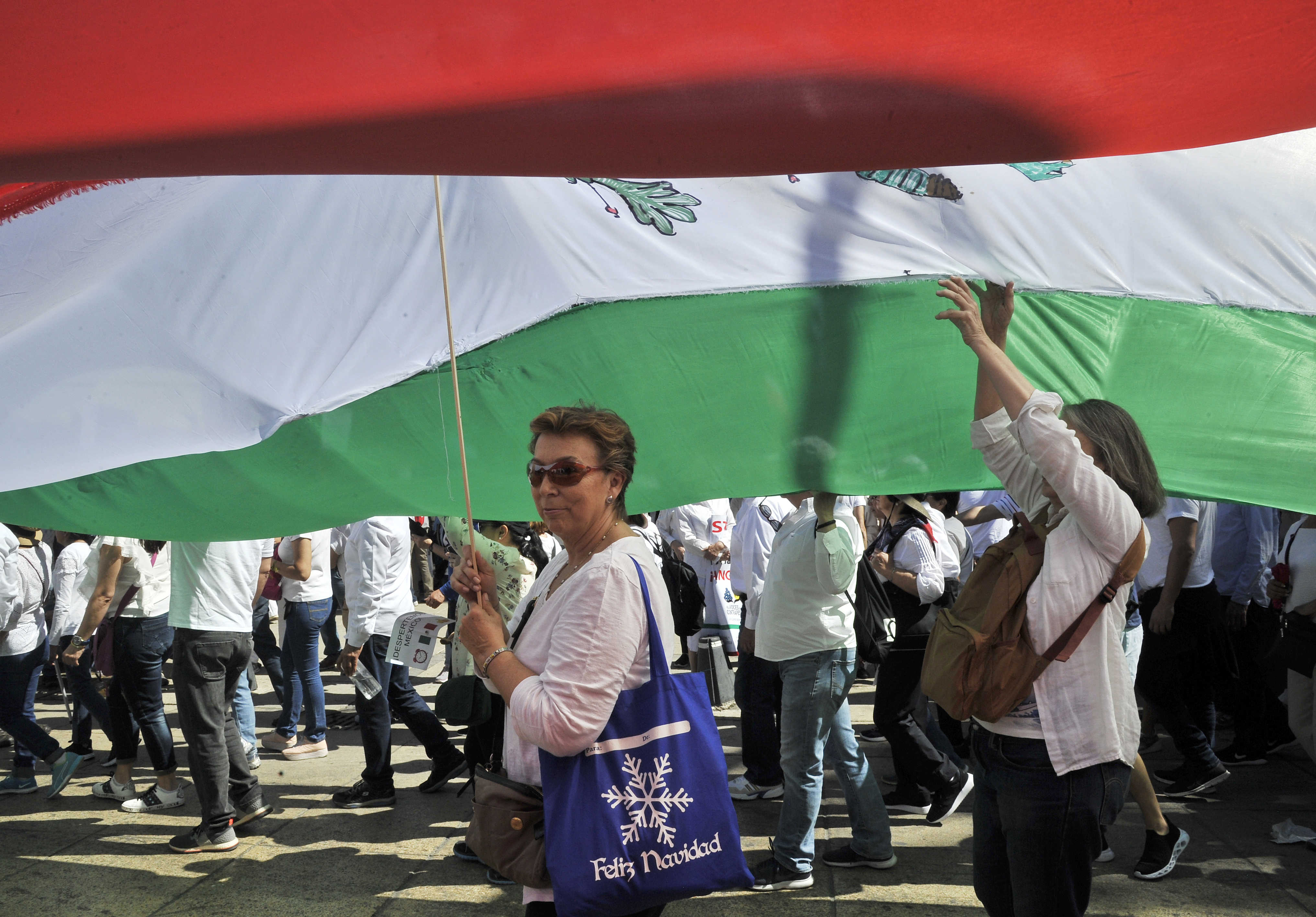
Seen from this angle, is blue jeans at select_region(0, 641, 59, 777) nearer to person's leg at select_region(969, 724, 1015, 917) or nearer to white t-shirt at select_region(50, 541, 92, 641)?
white t-shirt at select_region(50, 541, 92, 641)

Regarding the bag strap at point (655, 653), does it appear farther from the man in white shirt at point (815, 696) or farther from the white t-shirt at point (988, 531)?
the white t-shirt at point (988, 531)

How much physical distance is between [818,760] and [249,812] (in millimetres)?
3449

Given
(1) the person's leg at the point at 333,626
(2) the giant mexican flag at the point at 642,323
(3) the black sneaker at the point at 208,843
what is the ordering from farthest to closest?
(1) the person's leg at the point at 333,626, (3) the black sneaker at the point at 208,843, (2) the giant mexican flag at the point at 642,323

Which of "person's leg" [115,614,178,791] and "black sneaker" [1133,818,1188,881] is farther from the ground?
"person's leg" [115,614,178,791]

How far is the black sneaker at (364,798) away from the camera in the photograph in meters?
6.53

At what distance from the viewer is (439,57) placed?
1433 mm

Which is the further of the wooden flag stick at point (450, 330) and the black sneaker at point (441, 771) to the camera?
the black sneaker at point (441, 771)

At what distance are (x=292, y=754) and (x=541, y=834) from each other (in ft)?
19.9

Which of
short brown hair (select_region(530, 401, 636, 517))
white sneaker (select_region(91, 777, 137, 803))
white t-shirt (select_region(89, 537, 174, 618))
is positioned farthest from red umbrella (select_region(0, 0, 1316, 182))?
white sneaker (select_region(91, 777, 137, 803))

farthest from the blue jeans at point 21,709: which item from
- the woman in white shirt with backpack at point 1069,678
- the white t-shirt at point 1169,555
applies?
the white t-shirt at point 1169,555

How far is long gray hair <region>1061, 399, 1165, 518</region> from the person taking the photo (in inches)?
103

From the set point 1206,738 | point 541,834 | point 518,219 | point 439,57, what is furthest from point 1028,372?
point 1206,738

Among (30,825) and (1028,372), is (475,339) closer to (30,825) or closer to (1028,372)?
(1028,372)

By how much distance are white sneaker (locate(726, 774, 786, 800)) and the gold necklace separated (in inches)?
167
